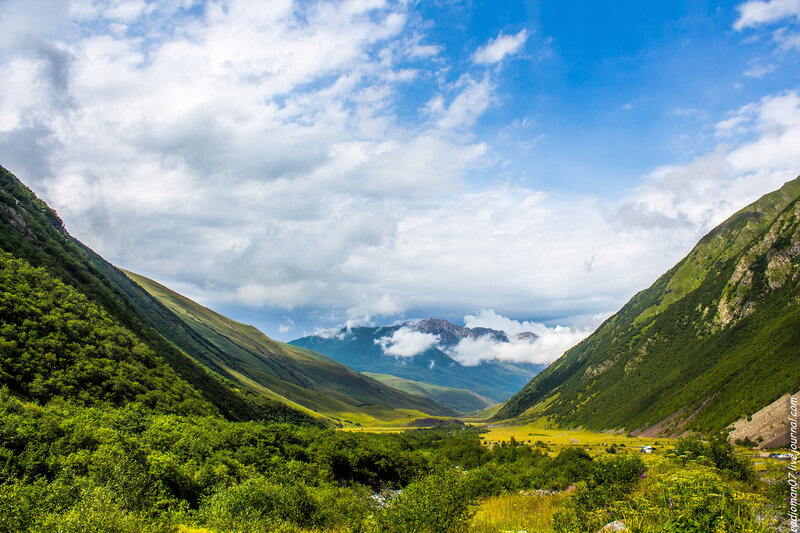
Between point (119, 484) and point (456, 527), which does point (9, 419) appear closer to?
point (119, 484)

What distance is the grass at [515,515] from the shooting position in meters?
22.8

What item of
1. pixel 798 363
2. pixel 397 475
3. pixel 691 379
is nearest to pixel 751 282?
pixel 691 379

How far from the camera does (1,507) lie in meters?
18.1

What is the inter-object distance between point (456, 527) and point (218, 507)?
1819cm

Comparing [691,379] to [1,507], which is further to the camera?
Answer: [691,379]

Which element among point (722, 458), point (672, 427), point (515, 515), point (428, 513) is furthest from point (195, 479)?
point (672, 427)

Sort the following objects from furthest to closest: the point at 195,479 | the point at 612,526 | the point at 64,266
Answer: the point at 64,266, the point at 195,479, the point at 612,526

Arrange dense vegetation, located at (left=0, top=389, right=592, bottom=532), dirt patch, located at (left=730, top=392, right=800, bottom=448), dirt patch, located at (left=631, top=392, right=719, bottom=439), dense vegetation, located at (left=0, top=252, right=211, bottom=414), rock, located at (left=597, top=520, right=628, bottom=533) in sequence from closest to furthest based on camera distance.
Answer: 1. rock, located at (left=597, top=520, right=628, bottom=533)
2. dense vegetation, located at (left=0, top=389, right=592, bottom=532)
3. dense vegetation, located at (left=0, top=252, right=211, bottom=414)
4. dirt patch, located at (left=730, top=392, right=800, bottom=448)
5. dirt patch, located at (left=631, top=392, right=719, bottom=439)

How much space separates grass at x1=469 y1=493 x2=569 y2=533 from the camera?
22.8m

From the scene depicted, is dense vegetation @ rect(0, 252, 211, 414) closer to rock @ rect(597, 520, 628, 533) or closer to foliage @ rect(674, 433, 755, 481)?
rock @ rect(597, 520, 628, 533)

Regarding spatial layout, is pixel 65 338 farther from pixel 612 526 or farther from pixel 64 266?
pixel 612 526

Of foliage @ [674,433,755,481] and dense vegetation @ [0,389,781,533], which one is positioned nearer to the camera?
dense vegetation @ [0,389,781,533]

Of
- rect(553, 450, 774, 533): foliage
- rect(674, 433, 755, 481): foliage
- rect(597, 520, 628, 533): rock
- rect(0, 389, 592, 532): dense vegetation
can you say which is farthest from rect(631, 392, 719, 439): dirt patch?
rect(597, 520, 628, 533): rock

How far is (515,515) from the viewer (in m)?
28.3
